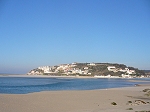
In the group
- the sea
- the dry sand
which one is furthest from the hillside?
the dry sand

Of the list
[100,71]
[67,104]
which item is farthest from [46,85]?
[100,71]

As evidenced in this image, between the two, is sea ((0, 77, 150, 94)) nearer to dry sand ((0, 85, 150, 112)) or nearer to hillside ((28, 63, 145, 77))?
dry sand ((0, 85, 150, 112))

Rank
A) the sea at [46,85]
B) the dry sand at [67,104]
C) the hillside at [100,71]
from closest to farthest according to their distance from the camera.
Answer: the dry sand at [67,104] < the sea at [46,85] < the hillside at [100,71]

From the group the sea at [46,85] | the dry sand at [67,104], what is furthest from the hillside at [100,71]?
the dry sand at [67,104]

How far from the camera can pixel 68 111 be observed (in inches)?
518

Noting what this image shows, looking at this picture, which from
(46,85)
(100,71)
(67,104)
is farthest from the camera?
(100,71)

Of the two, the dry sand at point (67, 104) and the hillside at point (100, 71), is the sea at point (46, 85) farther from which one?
the hillside at point (100, 71)

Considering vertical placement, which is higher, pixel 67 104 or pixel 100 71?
pixel 100 71

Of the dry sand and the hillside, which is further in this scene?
the hillside

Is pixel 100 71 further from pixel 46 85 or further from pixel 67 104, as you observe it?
pixel 67 104

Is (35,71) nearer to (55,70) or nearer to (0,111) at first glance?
(55,70)

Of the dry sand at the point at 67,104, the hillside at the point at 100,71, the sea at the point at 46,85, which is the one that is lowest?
the sea at the point at 46,85

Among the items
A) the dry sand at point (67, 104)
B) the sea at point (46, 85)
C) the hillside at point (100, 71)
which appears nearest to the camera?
the dry sand at point (67, 104)

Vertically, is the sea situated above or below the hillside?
below
